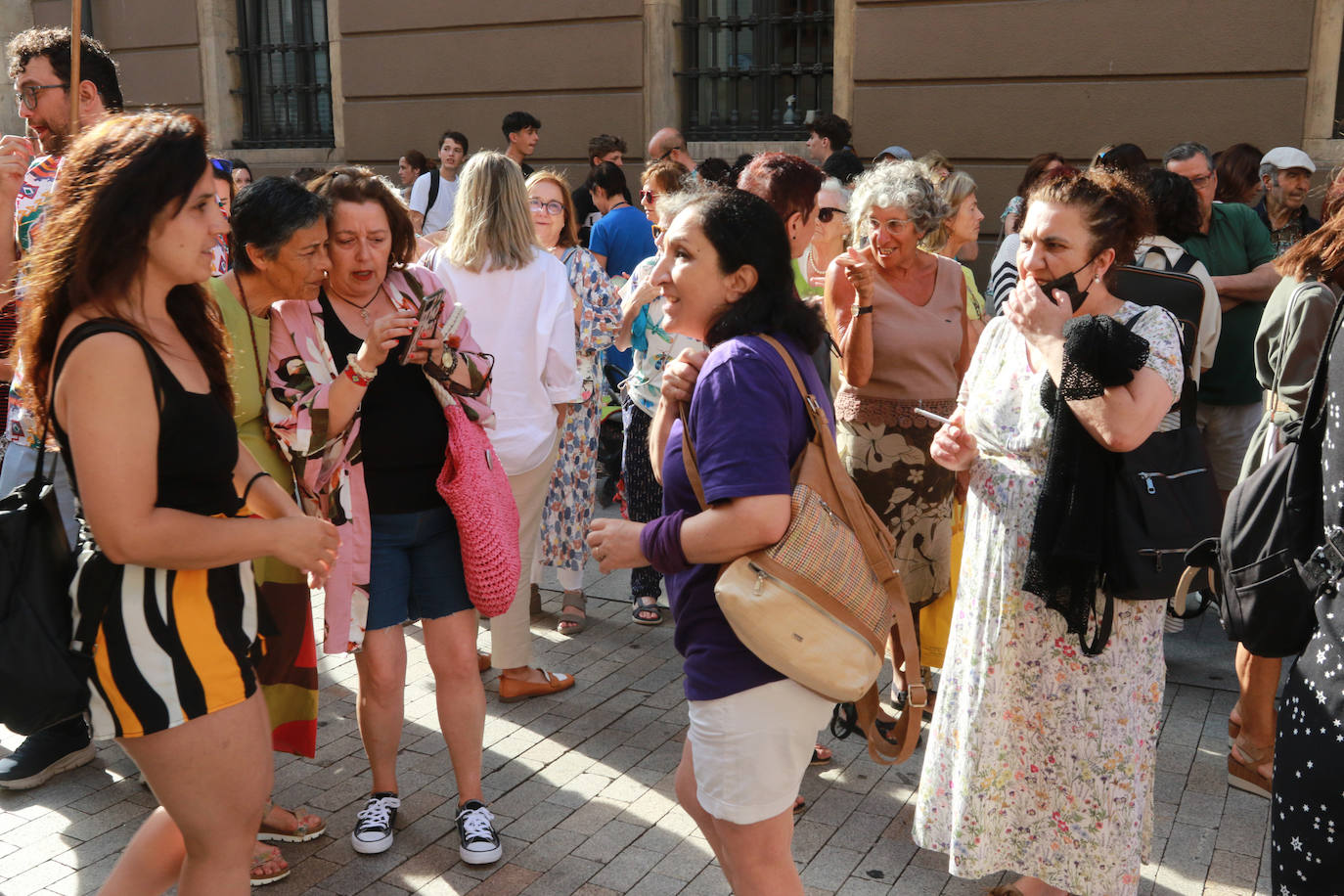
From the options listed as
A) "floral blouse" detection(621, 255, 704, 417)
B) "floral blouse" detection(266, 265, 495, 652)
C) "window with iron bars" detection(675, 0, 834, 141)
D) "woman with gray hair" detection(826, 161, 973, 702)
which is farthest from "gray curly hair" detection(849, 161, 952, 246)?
"window with iron bars" detection(675, 0, 834, 141)

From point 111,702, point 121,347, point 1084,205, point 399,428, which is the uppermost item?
point 1084,205

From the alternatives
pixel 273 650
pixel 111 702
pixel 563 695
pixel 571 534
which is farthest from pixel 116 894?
pixel 571 534

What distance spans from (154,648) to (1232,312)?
497cm

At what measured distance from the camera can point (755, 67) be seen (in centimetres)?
997

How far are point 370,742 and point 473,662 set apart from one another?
0.41 m

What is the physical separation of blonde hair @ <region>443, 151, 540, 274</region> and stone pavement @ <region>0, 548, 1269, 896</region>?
180cm

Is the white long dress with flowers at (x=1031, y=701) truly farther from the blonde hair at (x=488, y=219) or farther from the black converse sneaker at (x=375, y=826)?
the blonde hair at (x=488, y=219)

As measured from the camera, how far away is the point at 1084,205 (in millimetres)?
3006

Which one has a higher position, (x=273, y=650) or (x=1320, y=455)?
(x=1320, y=455)

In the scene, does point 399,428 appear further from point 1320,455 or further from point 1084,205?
point 1320,455

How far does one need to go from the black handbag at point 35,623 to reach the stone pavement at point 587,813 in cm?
143

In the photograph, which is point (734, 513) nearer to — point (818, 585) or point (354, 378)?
point (818, 585)

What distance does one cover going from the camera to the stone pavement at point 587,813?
349cm

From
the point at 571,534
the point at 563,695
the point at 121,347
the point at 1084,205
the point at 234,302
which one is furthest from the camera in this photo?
the point at 571,534
